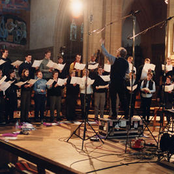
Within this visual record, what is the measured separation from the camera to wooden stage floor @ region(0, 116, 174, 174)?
450 centimetres

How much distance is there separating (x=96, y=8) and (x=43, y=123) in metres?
6.26

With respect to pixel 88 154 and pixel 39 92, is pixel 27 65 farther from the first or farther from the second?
pixel 88 154

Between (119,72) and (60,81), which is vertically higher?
(119,72)

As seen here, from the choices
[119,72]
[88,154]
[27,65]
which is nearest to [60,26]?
[27,65]

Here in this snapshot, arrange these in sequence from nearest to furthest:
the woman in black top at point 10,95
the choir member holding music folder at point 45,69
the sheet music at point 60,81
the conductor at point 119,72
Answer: the conductor at point 119,72 < the woman in black top at point 10,95 < the sheet music at point 60,81 < the choir member holding music folder at point 45,69

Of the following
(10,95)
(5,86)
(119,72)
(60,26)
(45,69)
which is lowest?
(10,95)

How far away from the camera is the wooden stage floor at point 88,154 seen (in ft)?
14.8

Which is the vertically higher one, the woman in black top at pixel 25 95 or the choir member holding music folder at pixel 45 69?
the choir member holding music folder at pixel 45 69

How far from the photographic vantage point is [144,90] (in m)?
8.98

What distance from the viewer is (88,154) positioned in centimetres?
532

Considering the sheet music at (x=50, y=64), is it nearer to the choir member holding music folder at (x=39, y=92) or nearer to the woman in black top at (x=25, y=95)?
the choir member holding music folder at (x=39, y=92)

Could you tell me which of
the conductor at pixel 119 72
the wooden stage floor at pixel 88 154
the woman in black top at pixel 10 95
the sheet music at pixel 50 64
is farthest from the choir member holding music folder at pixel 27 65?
the conductor at pixel 119 72

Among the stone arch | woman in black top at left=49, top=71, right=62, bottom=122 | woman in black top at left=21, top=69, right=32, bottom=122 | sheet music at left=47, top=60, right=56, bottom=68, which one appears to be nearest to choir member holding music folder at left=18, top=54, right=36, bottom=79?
woman in black top at left=21, top=69, right=32, bottom=122

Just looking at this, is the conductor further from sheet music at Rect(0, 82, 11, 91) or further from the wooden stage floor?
sheet music at Rect(0, 82, 11, 91)
